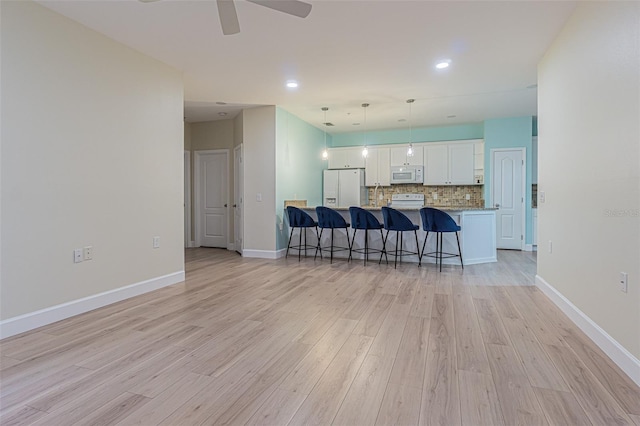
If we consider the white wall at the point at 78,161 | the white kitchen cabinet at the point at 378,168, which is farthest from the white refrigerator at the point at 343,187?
the white wall at the point at 78,161

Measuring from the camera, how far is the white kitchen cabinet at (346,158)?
7.81 m

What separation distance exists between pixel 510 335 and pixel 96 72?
13.5ft

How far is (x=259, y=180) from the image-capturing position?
574 centimetres

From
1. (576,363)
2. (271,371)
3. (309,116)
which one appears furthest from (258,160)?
(576,363)

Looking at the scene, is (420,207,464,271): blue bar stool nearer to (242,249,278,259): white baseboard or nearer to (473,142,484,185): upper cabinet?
(242,249,278,259): white baseboard

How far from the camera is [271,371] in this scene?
1905 mm

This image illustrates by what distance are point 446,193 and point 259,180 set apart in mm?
4184

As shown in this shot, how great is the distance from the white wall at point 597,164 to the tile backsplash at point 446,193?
3.89 m

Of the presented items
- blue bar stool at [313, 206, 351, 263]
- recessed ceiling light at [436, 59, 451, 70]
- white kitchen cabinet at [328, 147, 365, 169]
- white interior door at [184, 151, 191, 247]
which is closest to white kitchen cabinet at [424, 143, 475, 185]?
white kitchen cabinet at [328, 147, 365, 169]

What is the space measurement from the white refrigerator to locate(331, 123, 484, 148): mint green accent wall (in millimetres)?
851

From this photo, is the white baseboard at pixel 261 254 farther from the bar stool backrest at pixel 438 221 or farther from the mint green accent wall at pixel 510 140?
the mint green accent wall at pixel 510 140

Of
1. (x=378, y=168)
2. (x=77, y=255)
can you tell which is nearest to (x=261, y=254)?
(x=77, y=255)

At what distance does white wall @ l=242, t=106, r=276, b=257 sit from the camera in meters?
Answer: 5.65

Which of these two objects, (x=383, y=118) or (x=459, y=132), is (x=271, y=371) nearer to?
(x=383, y=118)
